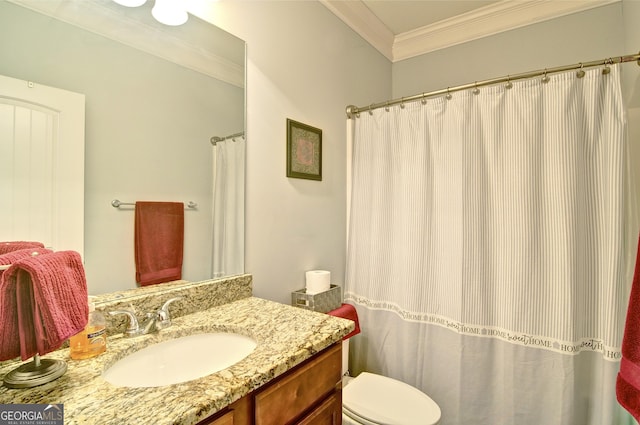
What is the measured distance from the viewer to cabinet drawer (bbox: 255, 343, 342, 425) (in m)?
0.76

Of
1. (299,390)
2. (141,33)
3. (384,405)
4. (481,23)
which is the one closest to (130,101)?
(141,33)

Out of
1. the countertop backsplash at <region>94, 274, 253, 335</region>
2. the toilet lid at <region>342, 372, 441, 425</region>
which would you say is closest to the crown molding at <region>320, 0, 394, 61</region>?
the countertop backsplash at <region>94, 274, 253, 335</region>

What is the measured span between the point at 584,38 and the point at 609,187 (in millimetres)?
1198

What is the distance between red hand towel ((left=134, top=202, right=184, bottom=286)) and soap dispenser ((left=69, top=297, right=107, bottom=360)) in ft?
0.70

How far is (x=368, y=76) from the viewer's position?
2.18 metres

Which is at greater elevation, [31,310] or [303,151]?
[303,151]

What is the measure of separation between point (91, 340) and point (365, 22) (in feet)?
7.47

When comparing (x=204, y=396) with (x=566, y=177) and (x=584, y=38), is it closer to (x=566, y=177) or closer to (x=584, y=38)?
(x=566, y=177)

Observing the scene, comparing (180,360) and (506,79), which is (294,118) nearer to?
(506,79)

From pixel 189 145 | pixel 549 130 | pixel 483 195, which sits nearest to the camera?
pixel 189 145

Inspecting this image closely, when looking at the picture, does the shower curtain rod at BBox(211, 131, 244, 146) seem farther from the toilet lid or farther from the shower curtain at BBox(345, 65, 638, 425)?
the toilet lid

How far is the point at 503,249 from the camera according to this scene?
1.49 m

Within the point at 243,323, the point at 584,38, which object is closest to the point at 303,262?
the point at 243,323

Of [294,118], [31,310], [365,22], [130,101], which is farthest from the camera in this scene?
[365,22]
